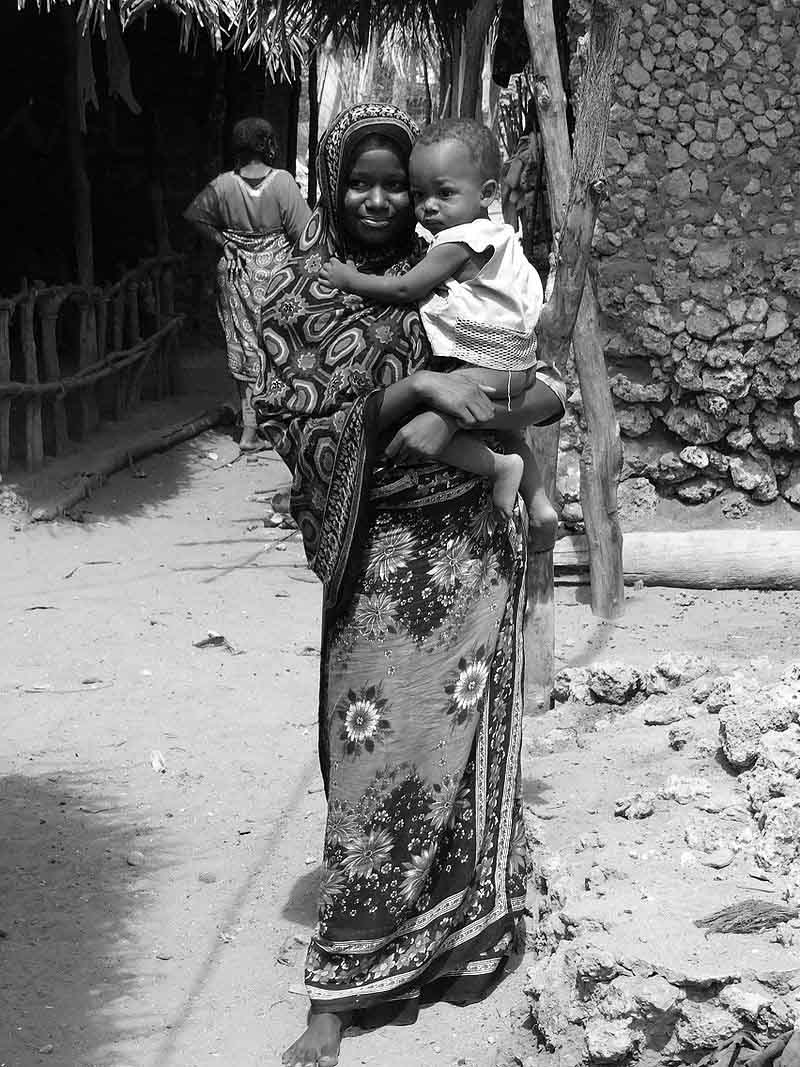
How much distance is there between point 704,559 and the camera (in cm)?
630

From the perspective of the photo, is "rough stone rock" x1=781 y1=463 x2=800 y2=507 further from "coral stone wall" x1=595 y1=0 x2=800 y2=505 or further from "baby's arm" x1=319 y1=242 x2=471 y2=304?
"baby's arm" x1=319 y1=242 x2=471 y2=304

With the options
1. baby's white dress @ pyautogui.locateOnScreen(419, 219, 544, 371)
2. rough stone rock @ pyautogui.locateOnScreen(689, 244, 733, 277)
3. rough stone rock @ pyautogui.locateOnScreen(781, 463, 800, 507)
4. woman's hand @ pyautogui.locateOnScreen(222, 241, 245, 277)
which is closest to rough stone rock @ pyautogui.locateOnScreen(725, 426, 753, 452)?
rough stone rock @ pyautogui.locateOnScreen(781, 463, 800, 507)

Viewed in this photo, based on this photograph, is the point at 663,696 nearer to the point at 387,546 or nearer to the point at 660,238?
the point at 387,546

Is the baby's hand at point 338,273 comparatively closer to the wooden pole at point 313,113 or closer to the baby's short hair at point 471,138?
the baby's short hair at point 471,138

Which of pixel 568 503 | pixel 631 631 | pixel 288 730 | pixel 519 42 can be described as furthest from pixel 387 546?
pixel 519 42

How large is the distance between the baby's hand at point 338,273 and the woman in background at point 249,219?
5.20 metres

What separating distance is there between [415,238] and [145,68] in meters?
8.91

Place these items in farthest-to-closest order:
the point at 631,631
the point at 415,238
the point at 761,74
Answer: the point at 761,74 → the point at 631,631 → the point at 415,238

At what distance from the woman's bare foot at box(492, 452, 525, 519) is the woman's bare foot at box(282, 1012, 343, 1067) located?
115 centimetres

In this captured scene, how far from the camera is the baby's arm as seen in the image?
2.65 metres

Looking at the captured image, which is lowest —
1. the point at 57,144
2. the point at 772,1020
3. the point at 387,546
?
the point at 772,1020

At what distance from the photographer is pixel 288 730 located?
4.84 metres

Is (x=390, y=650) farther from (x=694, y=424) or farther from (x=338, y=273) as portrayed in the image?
(x=694, y=424)

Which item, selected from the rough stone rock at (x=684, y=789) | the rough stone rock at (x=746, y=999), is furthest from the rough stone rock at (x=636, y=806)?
the rough stone rock at (x=746, y=999)
